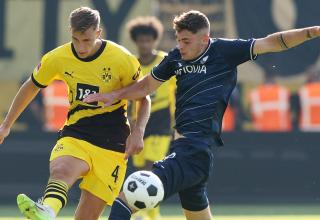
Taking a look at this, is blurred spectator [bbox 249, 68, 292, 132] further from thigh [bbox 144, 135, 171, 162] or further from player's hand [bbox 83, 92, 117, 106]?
player's hand [bbox 83, 92, 117, 106]

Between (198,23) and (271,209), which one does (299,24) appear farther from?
(198,23)

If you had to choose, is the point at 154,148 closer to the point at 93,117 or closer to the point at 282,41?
the point at 93,117

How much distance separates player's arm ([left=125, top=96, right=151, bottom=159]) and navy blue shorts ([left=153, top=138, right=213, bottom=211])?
30cm

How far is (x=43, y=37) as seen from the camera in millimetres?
14820

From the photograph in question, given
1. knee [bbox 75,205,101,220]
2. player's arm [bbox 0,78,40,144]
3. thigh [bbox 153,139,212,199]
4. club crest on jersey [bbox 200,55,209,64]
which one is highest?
club crest on jersey [bbox 200,55,209,64]

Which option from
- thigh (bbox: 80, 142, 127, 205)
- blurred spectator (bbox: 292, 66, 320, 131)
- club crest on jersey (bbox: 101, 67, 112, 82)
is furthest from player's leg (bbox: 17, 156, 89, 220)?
blurred spectator (bbox: 292, 66, 320, 131)

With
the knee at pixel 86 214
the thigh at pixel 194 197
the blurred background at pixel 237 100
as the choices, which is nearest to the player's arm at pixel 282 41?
the thigh at pixel 194 197

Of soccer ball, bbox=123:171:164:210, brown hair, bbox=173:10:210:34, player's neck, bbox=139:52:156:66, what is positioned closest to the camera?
soccer ball, bbox=123:171:164:210

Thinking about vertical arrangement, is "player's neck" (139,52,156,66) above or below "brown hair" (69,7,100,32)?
below

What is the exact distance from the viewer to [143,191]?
702 cm

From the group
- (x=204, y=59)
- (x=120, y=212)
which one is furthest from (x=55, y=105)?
(x=120, y=212)

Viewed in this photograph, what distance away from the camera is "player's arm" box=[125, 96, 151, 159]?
7.76m

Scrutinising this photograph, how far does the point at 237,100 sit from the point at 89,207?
7.32m

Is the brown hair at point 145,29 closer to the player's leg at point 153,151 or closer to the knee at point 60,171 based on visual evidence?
the player's leg at point 153,151
